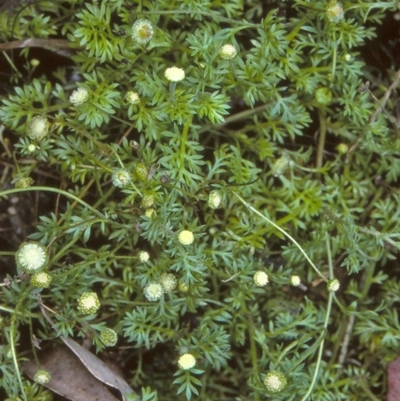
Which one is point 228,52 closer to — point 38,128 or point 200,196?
point 200,196

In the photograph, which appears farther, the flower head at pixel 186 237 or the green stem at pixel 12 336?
the flower head at pixel 186 237

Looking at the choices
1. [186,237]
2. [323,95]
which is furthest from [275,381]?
[323,95]

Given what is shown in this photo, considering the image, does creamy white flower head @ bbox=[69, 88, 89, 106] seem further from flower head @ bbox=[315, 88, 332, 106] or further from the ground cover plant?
flower head @ bbox=[315, 88, 332, 106]

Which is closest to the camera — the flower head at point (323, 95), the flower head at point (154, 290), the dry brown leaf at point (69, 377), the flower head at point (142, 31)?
the flower head at point (142, 31)

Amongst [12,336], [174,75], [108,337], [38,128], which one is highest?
[174,75]

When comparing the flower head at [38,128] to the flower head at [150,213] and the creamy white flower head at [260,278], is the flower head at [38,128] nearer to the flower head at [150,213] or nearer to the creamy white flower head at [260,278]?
the flower head at [150,213]

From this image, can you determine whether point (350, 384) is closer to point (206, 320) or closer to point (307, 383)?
point (307, 383)

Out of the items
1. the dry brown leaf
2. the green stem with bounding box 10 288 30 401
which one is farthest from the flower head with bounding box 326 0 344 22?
the dry brown leaf

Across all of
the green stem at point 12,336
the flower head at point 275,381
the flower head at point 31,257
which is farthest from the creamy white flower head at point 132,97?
the flower head at point 275,381
